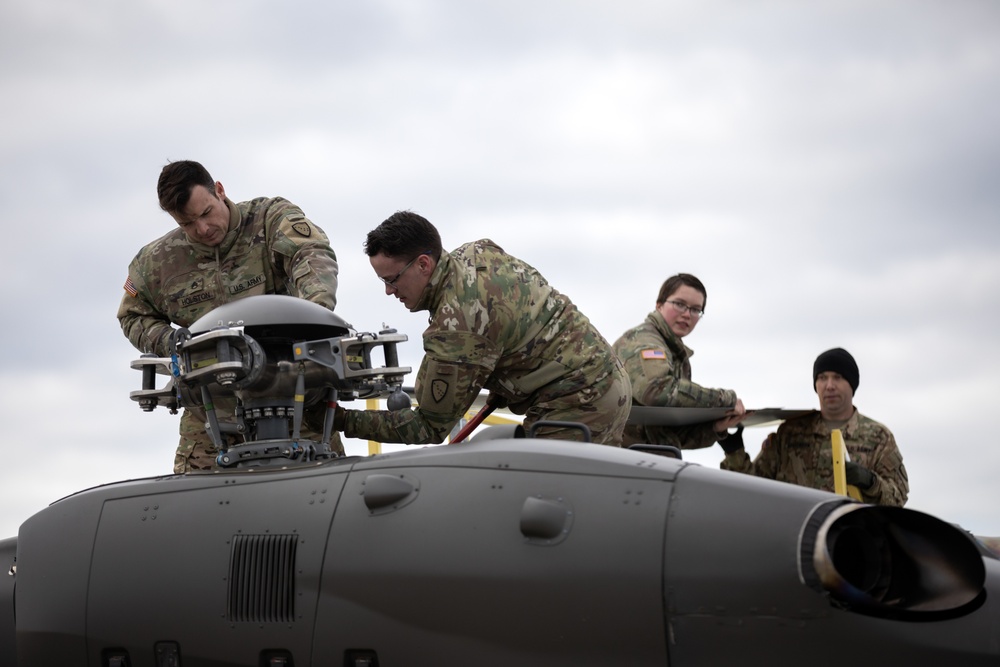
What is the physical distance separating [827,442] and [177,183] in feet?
14.5

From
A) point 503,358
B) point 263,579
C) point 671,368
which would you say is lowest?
point 263,579

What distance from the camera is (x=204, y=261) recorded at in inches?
253

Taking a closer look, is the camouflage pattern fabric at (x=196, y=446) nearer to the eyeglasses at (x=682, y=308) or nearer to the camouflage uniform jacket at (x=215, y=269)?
the camouflage uniform jacket at (x=215, y=269)

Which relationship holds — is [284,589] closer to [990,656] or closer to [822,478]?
[990,656]

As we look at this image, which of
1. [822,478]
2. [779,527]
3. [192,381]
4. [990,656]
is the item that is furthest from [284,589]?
[822,478]

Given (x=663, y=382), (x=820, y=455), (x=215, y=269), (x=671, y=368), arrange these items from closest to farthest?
(x=215, y=269)
(x=663, y=382)
(x=671, y=368)
(x=820, y=455)

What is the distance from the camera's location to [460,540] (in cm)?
397

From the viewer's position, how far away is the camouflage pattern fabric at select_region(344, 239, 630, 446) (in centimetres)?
521

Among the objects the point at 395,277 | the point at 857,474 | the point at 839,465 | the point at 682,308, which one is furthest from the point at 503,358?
the point at 857,474

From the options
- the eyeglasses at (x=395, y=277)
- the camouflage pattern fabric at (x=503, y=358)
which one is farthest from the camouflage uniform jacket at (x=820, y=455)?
the eyeglasses at (x=395, y=277)

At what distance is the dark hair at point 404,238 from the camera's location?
5.39m

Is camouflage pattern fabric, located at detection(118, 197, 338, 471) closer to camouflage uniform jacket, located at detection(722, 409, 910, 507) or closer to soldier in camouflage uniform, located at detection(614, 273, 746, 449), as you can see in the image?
soldier in camouflage uniform, located at detection(614, 273, 746, 449)

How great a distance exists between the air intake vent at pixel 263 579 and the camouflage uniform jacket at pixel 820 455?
4.21 metres

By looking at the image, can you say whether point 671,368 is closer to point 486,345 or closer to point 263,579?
point 486,345
